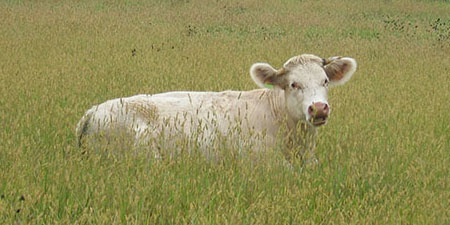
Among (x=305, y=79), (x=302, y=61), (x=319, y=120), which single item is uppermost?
(x=302, y=61)

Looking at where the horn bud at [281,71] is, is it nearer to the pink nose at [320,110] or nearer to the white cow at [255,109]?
the white cow at [255,109]

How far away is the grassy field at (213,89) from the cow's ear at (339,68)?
1.82 feet

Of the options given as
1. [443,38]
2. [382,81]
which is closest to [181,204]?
[382,81]

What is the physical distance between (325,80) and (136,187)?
7.64ft

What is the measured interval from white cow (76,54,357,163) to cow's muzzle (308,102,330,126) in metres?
0.10

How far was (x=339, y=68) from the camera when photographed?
222 inches

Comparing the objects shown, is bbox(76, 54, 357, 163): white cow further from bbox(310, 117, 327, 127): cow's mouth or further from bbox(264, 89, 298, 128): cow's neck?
bbox(310, 117, 327, 127): cow's mouth

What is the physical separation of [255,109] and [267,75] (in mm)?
414

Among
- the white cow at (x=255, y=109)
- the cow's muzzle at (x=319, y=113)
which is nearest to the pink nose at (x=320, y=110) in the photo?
the cow's muzzle at (x=319, y=113)

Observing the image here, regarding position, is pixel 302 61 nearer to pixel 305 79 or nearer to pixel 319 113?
pixel 305 79

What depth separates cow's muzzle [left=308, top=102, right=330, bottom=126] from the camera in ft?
15.6

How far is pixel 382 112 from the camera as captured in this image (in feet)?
24.2

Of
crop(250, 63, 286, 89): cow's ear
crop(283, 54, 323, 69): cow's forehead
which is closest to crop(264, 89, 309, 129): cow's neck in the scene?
crop(250, 63, 286, 89): cow's ear

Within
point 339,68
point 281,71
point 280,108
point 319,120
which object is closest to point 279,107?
point 280,108
